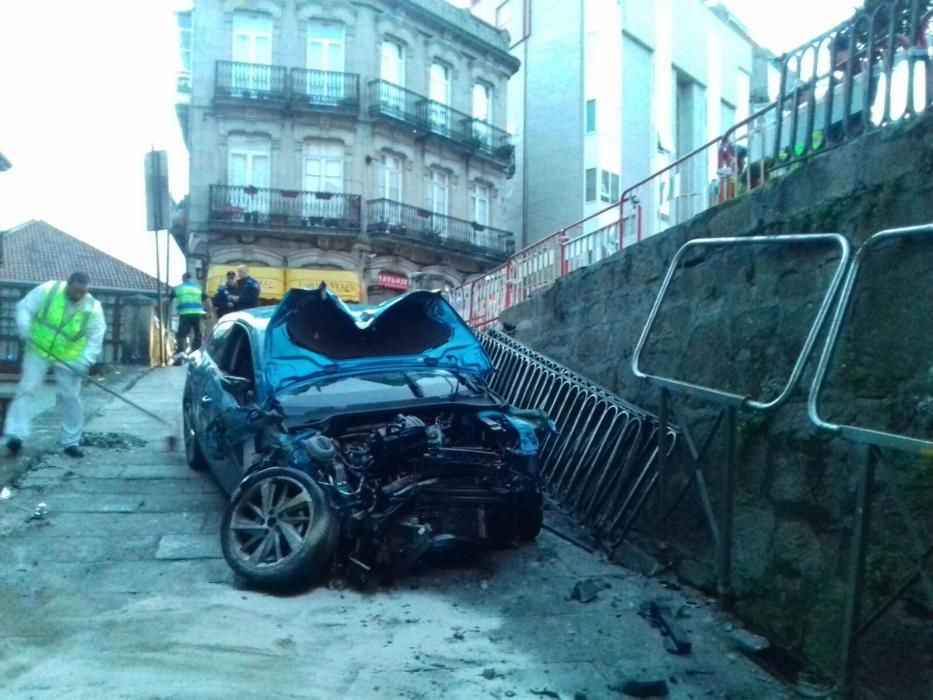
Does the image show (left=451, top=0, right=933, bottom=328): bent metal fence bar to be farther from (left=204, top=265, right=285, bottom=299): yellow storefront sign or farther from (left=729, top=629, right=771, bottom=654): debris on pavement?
(left=204, top=265, right=285, bottom=299): yellow storefront sign

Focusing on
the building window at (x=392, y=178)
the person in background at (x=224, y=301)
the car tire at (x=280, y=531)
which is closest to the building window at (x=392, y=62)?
the building window at (x=392, y=178)

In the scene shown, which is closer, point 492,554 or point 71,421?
point 492,554

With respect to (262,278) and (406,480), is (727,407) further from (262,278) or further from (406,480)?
(262,278)

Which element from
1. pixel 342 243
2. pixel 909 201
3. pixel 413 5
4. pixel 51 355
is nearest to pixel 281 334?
pixel 51 355

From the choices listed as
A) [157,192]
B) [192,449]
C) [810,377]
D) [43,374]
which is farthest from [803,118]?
[157,192]

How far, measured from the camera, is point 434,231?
28.8 m

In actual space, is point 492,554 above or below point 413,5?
below

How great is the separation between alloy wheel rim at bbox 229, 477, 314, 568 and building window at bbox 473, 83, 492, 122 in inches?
1085

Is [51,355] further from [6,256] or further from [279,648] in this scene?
[6,256]

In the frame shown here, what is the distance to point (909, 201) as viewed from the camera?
4.17 meters

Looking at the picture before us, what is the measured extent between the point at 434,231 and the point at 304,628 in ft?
81.6

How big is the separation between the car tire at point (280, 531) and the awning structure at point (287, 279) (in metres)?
21.0

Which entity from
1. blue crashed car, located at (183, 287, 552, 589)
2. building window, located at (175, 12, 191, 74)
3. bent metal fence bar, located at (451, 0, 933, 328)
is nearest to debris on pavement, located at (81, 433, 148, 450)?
blue crashed car, located at (183, 287, 552, 589)

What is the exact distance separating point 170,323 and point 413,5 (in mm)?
15647
